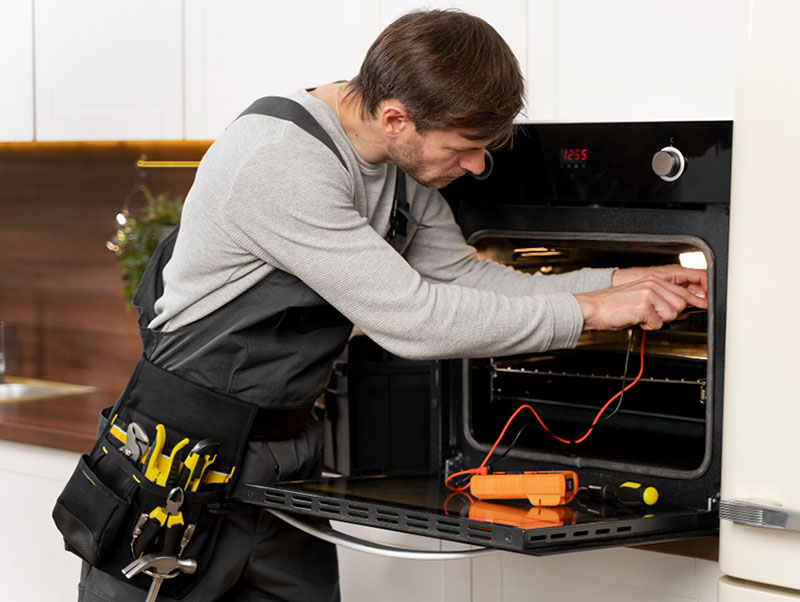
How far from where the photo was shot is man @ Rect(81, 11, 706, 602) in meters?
1.25

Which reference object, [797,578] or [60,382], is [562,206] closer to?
[797,578]

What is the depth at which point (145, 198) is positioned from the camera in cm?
259

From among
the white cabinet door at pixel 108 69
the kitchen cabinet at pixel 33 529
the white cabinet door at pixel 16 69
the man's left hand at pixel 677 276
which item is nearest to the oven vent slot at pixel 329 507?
the man's left hand at pixel 677 276

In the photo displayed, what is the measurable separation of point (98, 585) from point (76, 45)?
122 centimetres

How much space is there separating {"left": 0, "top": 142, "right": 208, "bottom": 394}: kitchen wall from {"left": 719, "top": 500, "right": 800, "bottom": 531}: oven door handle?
Result: 1.67 metres

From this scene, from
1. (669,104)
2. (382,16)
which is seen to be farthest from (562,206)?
(382,16)

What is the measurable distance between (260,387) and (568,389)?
0.48 metres

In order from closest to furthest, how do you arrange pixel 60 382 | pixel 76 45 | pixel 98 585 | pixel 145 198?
pixel 98 585
pixel 76 45
pixel 145 198
pixel 60 382

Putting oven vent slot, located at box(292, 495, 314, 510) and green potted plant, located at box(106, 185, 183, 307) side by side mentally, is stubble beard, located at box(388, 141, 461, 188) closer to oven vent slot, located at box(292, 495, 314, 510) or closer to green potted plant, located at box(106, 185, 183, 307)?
oven vent slot, located at box(292, 495, 314, 510)

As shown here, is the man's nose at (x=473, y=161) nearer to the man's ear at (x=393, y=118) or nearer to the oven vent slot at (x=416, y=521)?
the man's ear at (x=393, y=118)

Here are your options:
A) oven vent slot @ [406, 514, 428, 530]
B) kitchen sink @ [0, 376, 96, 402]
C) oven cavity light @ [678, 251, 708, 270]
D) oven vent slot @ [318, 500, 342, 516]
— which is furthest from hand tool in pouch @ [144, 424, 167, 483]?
kitchen sink @ [0, 376, 96, 402]

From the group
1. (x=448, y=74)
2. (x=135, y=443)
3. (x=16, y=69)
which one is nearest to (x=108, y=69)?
(x=16, y=69)

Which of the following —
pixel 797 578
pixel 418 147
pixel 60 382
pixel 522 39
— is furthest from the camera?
pixel 60 382

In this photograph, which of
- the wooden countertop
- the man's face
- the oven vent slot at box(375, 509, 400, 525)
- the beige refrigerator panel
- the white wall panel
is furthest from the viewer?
the wooden countertop
